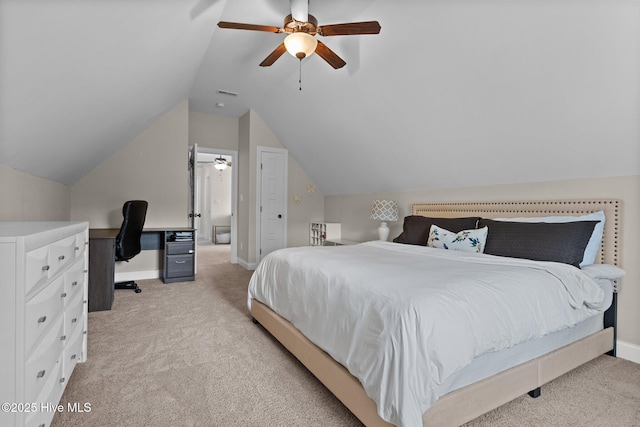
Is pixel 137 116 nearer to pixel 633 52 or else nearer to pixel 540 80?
pixel 540 80

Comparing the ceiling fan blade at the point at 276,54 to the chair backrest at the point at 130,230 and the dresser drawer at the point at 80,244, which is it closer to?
the dresser drawer at the point at 80,244

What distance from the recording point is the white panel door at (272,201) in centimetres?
550

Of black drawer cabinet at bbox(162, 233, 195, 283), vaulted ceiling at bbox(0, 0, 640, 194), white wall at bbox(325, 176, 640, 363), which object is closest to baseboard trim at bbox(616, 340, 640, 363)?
white wall at bbox(325, 176, 640, 363)

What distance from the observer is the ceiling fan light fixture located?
230cm

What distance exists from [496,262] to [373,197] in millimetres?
2744

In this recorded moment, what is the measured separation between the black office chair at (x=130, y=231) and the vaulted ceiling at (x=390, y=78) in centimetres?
71

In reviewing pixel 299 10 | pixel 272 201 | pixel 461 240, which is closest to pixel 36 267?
pixel 299 10

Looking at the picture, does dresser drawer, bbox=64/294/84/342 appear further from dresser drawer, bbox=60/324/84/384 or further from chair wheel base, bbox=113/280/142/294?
chair wheel base, bbox=113/280/142/294

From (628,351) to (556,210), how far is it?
1114 millimetres

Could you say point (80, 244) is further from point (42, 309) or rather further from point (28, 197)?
point (28, 197)

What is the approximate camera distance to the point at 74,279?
1.78m

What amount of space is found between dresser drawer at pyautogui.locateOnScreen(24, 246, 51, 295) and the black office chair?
2.44 metres

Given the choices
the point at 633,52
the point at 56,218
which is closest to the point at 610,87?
the point at 633,52

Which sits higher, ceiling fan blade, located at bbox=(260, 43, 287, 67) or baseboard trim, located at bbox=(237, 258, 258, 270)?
ceiling fan blade, located at bbox=(260, 43, 287, 67)
